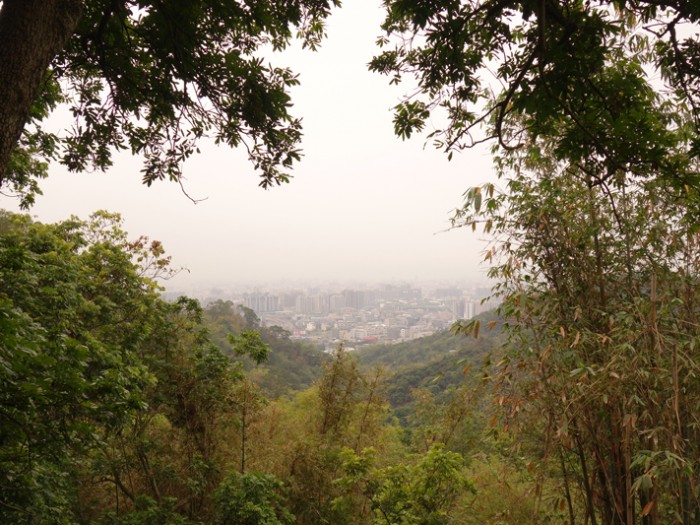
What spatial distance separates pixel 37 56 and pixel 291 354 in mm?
27618

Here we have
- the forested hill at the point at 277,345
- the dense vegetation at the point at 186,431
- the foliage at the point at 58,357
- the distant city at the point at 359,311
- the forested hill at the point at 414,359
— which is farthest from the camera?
the distant city at the point at 359,311

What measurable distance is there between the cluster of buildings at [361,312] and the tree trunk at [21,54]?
112 feet

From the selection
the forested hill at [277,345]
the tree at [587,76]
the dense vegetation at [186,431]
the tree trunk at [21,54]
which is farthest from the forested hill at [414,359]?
the tree trunk at [21,54]

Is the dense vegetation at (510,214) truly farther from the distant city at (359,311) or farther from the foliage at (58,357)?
the distant city at (359,311)

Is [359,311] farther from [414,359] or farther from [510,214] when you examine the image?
[510,214]

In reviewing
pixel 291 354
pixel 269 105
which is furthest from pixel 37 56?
pixel 291 354

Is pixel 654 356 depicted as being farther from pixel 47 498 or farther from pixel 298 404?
pixel 298 404

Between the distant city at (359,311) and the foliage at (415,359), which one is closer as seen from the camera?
the foliage at (415,359)

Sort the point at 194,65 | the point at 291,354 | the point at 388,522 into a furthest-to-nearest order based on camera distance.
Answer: the point at 291,354 → the point at 388,522 → the point at 194,65

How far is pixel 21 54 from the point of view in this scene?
1355 millimetres

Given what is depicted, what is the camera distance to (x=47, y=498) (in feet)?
9.66

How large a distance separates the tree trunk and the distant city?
34.2m

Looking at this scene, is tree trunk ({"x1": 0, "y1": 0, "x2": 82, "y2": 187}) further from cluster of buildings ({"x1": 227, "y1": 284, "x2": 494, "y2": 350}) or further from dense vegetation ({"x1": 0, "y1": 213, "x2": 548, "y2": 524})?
cluster of buildings ({"x1": 227, "y1": 284, "x2": 494, "y2": 350})

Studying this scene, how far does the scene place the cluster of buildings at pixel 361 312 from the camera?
41.1 meters
